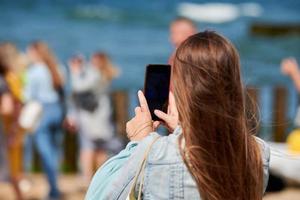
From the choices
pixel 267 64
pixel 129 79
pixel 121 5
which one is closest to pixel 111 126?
pixel 129 79

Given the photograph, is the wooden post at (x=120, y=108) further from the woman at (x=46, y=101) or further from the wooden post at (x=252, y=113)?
the wooden post at (x=252, y=113)

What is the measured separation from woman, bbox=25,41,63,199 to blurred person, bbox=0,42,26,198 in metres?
0.17

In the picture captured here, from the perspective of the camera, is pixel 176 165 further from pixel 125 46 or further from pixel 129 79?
pixel 125 46

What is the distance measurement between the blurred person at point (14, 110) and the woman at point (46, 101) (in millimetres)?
166

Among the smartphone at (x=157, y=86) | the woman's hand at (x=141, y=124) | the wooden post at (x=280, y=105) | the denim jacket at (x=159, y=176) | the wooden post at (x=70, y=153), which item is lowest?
the wooden post at (x=70, y=153)

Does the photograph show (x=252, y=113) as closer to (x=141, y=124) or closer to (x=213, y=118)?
(x=213, y=118)

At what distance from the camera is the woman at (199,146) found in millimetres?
2719

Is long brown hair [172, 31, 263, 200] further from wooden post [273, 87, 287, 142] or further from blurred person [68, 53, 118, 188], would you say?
wooden post [273, 87, 287, 142]

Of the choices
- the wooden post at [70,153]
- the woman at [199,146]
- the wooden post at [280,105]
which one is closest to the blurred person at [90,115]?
the wooden post at [70,153]

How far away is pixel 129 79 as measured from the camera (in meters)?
29.5

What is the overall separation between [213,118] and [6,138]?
5760 millimetres

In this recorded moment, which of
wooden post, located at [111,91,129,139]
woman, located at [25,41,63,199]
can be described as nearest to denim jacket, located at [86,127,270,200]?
woman, located at [25,41,63,199]

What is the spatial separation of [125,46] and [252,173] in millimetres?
37850

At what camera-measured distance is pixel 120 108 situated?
1059 cm
